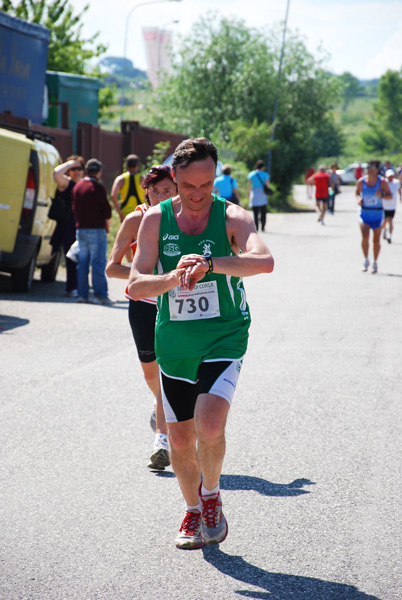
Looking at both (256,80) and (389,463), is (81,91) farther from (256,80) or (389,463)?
(256,80)

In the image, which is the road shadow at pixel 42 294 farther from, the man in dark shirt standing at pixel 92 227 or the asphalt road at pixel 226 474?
the asphalt road at pixel 226 474

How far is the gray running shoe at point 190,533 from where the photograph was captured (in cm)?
393

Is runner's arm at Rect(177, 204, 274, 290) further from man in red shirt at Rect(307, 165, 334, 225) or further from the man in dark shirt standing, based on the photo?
man in red shirt at Rect(307, 165, 334, 225)

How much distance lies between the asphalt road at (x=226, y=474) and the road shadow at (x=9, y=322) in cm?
6

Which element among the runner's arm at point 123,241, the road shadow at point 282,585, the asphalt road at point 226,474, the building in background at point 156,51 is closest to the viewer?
the road shadow at point 282,585

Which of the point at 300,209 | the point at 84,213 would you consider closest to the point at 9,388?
Result: the point at 84,213

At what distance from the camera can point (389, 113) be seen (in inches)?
4902

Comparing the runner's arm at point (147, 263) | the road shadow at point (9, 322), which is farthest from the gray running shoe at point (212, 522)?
the road shadow at point (9, 322)

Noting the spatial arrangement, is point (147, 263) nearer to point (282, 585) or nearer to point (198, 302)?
point (198, 302)

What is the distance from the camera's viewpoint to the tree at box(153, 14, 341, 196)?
46125mm

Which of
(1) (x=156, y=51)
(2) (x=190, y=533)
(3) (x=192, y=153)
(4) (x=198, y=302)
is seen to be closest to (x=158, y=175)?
(3) (x=192, y=153)

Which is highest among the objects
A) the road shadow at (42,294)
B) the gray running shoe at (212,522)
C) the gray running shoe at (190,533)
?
the gray running shoe at (212,522)

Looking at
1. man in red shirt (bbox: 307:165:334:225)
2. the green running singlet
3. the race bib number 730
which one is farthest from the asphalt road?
man in red shirt (bbox: 307:165:334:225)

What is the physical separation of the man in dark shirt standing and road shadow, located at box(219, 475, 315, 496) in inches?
274
